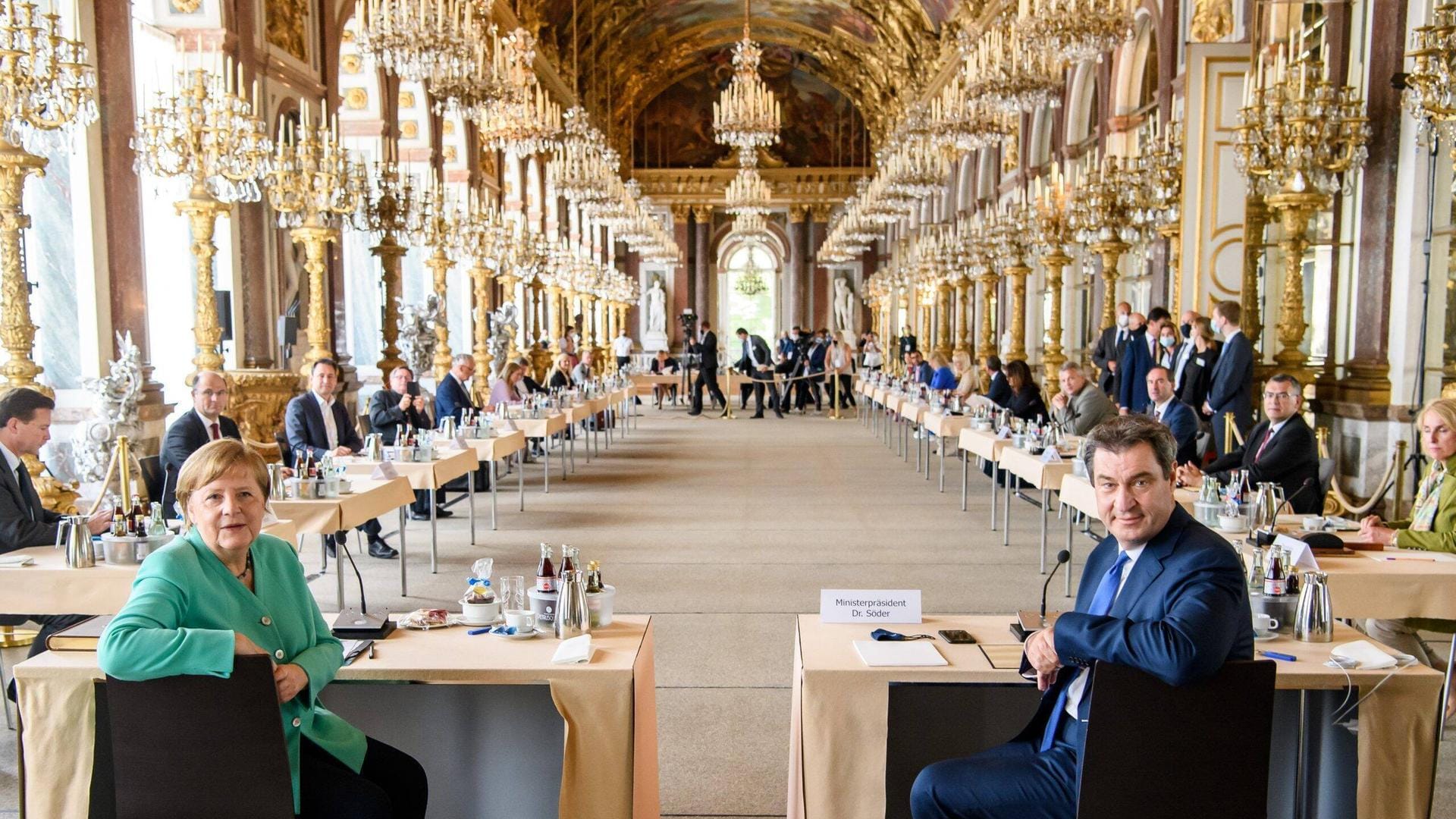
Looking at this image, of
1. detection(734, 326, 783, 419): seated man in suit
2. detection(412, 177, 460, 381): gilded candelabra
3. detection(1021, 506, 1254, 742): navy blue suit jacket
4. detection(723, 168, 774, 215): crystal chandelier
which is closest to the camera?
detection(1021, 506, 1254, 742): navy blue suit jacket

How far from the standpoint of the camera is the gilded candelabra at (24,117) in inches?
225

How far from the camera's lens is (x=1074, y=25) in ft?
25.2

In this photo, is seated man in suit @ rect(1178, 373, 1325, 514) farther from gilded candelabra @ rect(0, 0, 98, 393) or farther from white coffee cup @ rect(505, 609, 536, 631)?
gilded candelabra @ rect(0, 0, 98, 393)

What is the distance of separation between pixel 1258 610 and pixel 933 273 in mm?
15641

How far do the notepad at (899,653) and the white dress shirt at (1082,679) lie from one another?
354mm

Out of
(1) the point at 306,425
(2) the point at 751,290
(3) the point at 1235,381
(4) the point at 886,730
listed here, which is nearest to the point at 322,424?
(1) the point at 306,425

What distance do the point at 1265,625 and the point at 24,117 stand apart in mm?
6162

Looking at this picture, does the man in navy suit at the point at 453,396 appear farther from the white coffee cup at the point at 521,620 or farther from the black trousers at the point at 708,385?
the black trousers at the point at 708,385

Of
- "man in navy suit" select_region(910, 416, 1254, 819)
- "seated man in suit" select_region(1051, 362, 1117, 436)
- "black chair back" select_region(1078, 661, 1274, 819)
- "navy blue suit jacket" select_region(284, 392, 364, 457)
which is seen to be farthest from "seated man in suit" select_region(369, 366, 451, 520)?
"black chair back" select_region(1078, 661, 1274, 819)

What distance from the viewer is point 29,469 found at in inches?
253

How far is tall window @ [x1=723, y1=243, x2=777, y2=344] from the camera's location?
38438 millimetres

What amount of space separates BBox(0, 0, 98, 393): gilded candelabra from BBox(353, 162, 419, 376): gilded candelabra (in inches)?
175

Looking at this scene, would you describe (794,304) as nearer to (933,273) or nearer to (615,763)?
(933,273)

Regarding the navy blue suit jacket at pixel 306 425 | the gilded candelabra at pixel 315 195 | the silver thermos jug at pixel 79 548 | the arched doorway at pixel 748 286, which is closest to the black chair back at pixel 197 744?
the silver thermos jug at pixel 79 548
